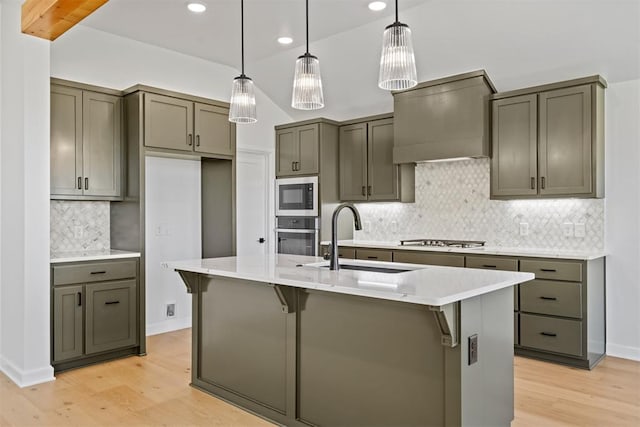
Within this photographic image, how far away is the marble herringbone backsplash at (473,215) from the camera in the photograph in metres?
4.35

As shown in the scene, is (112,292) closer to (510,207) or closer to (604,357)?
(510,207)

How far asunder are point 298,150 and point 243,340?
3267 mm

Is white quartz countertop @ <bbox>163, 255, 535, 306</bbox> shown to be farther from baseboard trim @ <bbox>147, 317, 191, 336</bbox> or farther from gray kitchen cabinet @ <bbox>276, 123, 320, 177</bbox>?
gray kitchen cabinet @ <bbox>276, 123, 320, 177</bbox>

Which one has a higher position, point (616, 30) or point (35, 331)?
point (616, 30)

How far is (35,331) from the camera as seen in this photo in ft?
11.6

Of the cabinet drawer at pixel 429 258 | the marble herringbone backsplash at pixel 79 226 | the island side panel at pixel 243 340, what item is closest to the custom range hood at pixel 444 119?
the cabinet drawer at pixel 429 258

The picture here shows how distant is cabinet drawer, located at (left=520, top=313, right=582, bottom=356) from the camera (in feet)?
12.6

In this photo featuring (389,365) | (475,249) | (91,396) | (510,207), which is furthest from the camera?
(510,207)

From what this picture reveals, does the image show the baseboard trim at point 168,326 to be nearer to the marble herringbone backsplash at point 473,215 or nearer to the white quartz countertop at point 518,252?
the white quartz countertop at point 518,252

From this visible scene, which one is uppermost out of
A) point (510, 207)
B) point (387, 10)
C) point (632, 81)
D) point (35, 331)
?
point (387, 10)

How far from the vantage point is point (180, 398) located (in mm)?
Result: 3217

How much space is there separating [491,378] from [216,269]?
1640mm

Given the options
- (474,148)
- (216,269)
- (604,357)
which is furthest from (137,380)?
(604,357)

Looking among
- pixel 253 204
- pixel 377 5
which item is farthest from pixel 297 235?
pixel 377 5
